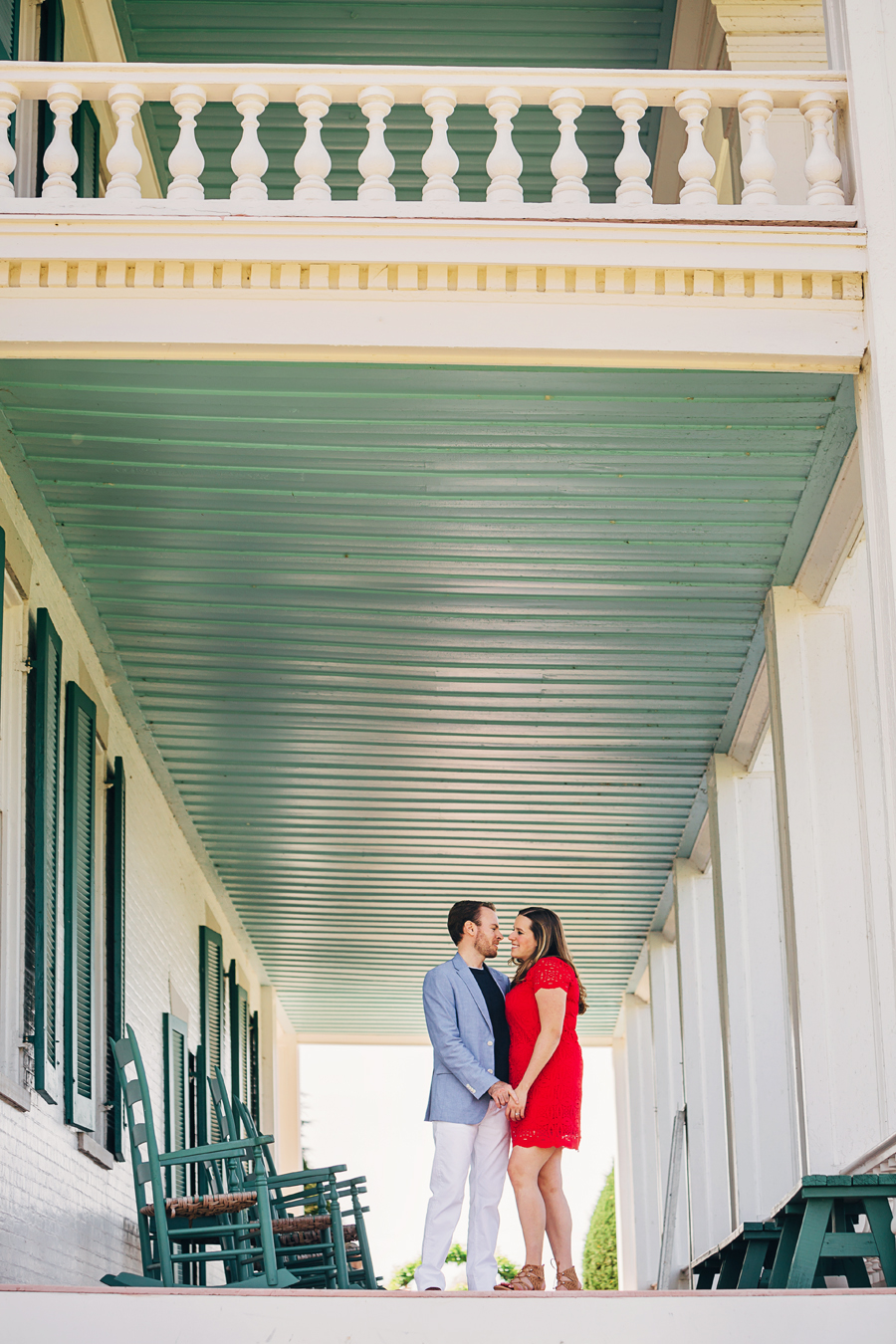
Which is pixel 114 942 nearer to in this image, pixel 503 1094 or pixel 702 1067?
pixel 503 1094

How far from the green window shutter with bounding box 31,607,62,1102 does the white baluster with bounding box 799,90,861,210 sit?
3.81m

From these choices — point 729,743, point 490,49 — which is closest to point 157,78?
point 490,49

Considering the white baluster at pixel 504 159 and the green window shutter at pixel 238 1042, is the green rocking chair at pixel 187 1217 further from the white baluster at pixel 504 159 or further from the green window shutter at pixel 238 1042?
the green window shutter at pixel 238 1042

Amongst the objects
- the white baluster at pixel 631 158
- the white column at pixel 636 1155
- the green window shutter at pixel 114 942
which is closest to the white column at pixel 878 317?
the white baluster at pixel 631 158

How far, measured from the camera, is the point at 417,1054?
70.3 ft

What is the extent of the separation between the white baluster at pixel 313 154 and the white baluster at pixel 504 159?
0.60 meters

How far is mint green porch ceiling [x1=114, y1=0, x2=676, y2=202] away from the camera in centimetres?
842

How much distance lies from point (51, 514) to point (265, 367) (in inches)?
69.7

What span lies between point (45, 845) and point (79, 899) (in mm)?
868

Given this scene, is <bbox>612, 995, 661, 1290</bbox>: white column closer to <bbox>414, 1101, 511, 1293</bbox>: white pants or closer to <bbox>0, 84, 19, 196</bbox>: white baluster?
<bbox>414, 1101, 511, 1293</bbox>: white pants

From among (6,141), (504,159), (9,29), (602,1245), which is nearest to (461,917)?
(504,159)

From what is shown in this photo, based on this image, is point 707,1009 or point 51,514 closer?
point 51,514

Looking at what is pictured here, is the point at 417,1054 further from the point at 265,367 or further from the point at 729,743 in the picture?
the point at 265,367

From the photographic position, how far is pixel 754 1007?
867 centimetres
